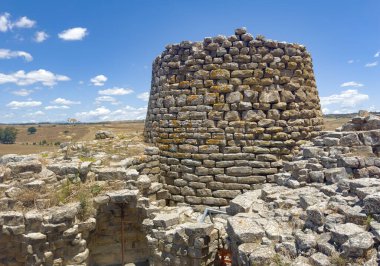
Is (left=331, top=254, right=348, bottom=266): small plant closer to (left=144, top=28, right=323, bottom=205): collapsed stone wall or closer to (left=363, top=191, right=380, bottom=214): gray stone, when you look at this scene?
(left=363, top=191, right=380, bottom=214): gray stone

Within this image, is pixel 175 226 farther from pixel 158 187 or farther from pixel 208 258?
pixel 158 187

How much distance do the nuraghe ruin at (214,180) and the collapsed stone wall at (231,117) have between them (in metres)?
0.03

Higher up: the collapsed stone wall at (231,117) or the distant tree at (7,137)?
the collapsed stone wall at (231,117)

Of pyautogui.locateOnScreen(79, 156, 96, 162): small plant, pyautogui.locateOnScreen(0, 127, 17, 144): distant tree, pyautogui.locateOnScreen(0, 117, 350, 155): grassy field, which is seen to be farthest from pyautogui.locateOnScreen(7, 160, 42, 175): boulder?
pyautogui.locateOnScreen(0, 127, 17, 144): distant tree

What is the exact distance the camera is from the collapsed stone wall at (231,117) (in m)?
8.30

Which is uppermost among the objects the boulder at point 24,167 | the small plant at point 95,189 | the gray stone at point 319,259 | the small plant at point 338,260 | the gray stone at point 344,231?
the boulder at point 24,167

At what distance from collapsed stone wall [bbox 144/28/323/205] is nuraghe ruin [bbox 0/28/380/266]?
0.03 metres

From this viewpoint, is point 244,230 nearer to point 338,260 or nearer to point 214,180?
point 338,260

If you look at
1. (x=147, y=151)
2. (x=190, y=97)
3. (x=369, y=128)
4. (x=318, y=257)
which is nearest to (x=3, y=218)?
(x=147, y=151)

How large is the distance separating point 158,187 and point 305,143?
163 inches

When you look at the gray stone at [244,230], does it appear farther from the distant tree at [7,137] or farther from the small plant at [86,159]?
the distant tree at [7,137]

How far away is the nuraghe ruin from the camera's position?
194 inches

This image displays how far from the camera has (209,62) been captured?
342 inches

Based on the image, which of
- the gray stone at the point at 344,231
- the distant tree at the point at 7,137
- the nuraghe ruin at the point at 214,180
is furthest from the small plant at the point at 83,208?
the distant tree at the point at 7,137
